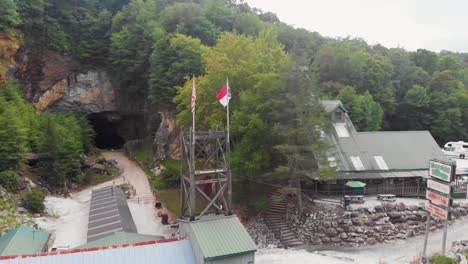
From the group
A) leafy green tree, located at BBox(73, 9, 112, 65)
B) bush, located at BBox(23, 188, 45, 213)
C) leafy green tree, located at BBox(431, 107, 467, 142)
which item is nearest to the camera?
bush, located at BBox(23, 188, 45, 213)

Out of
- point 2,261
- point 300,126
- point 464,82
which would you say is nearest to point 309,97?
point 300,126

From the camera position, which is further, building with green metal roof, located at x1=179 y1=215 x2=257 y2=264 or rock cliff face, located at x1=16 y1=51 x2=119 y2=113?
rock cliff face, located at x1=16 y1=51 x2=119 y2=113

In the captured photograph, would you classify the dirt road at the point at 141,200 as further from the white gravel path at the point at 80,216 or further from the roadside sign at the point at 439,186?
the roadside sign at the point at 439,186

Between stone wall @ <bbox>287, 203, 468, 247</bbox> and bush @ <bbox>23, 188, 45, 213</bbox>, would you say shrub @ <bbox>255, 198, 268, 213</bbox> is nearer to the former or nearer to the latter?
stone wall @ <bbox>287, 203, 468, 247</bbox>

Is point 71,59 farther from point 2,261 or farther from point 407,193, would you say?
point 407,193

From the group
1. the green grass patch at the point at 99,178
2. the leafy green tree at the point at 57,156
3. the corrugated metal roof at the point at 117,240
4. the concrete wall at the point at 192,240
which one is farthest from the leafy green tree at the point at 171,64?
the concrete wall at the point at 192,240

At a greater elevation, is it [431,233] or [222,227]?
[222,227]

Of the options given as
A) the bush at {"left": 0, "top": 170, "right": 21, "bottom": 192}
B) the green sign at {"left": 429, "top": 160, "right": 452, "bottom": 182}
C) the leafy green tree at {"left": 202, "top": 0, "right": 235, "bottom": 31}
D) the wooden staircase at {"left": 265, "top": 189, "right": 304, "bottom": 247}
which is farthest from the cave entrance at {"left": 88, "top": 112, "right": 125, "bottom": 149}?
the green sign at {"left": 429, "top": 160, "right": 452, "bottom": 182}
